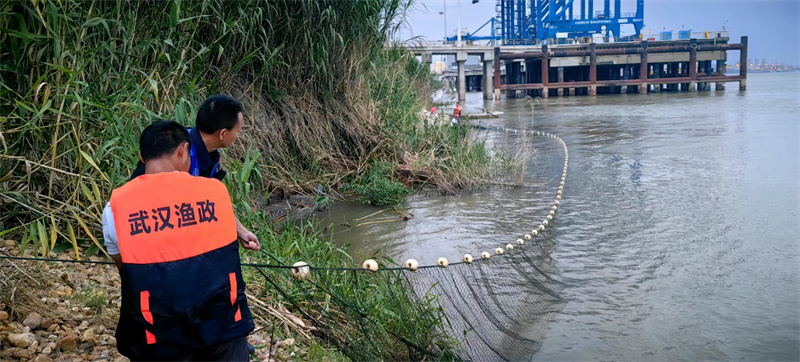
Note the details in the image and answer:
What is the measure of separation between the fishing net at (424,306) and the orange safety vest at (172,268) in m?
1.03

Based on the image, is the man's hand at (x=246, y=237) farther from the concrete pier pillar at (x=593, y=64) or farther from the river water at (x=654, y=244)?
the concrete pier pillar at (x=593, y=64)

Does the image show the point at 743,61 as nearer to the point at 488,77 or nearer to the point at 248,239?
the point at 488,77

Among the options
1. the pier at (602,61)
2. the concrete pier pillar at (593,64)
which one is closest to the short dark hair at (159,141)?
the pier at (602,61)

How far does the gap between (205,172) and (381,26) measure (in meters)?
7.02

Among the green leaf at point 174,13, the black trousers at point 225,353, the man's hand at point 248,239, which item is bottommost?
the black trousers at point 225,353

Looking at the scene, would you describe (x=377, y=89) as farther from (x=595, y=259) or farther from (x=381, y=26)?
(x=595, y=259)

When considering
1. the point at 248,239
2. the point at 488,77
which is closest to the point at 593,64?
the point at 488,77

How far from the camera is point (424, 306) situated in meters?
4.39

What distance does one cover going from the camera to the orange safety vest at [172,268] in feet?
6.81

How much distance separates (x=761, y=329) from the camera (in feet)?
18.0

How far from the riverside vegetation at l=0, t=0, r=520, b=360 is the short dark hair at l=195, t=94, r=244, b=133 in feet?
4.37

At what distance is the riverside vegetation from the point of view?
4188 mm

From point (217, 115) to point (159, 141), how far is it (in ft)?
2.19

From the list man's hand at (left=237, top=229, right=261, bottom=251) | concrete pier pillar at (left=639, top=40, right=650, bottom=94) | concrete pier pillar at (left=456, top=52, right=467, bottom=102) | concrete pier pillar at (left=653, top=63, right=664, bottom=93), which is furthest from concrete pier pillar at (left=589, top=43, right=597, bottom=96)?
man's hand at (left=237, top=229, right=261, bottom=251)
